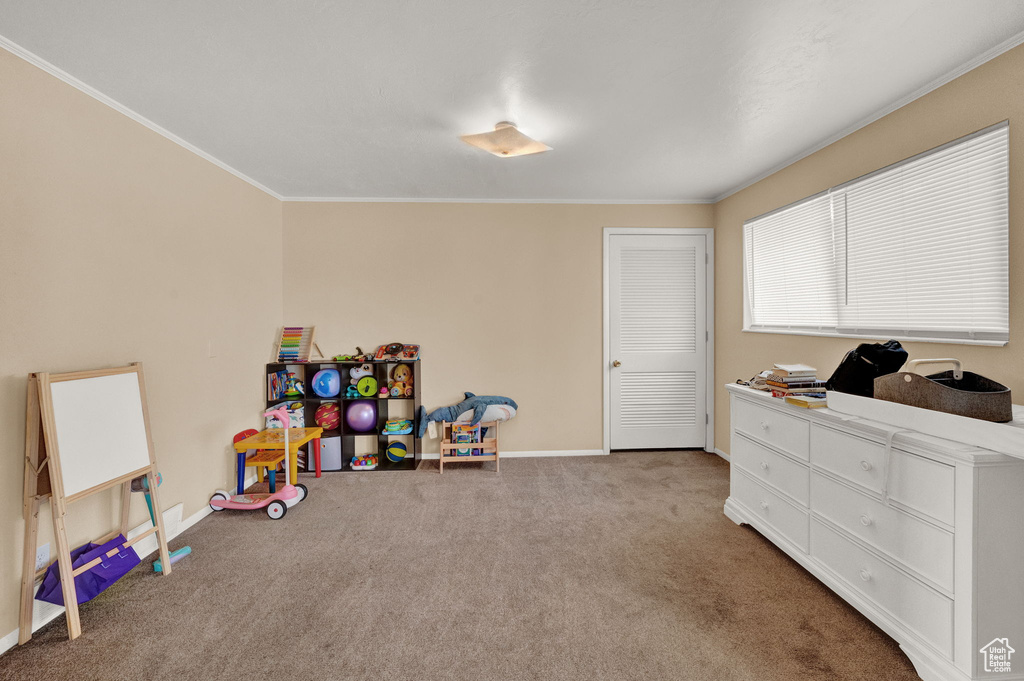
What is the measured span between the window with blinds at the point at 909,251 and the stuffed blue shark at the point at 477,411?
7.73 feet

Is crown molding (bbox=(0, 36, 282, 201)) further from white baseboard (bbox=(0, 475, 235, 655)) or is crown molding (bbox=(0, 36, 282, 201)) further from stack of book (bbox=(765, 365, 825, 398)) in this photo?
stack of book (bbox=(765, 365, 825, 398))

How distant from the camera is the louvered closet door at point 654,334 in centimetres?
452

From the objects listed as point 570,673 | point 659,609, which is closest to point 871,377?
point 659,609

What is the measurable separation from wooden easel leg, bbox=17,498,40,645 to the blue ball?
2.48 meters

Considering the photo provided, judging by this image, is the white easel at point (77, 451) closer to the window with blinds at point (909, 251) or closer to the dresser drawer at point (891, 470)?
the dresser drawer at point (891, 470)

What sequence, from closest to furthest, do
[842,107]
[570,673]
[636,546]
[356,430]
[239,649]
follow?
[570,673], [239,649], [842,107], [636,546], [356,430]

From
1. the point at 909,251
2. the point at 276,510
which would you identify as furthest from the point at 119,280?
the point at 909,251

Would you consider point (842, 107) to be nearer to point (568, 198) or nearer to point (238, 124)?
point (568, 198)

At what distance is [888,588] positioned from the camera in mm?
1841

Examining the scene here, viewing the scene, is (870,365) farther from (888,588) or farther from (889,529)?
(888,588)

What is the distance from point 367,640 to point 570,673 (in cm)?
87

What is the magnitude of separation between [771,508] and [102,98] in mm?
4333

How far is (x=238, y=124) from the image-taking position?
106 inches

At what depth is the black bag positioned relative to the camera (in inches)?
83.4
